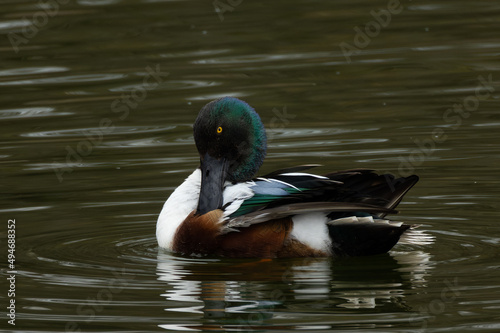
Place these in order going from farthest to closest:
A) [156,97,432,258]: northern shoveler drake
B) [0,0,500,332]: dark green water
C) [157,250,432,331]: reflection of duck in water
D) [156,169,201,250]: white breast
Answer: [156,169,201,250]: white breast
[156,97,432,258]: northern shoveler drake
[0,0,500,332]: dark green water
[157,250,432,331]: reflection of duck in water

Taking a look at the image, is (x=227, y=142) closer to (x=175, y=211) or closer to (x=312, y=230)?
(x=175, y=211)

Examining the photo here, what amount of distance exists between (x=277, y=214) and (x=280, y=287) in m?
0.52

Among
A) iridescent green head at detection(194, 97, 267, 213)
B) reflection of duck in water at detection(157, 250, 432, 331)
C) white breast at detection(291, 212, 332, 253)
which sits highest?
iridescent green head at detection(194, 97, 267, 213)

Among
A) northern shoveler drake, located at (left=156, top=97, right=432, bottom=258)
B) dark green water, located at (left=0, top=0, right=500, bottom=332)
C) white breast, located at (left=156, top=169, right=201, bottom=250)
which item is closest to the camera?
dark green water, located at (left=0, top=0, right=500, bottom=332)

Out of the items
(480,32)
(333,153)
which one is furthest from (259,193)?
(480,32)

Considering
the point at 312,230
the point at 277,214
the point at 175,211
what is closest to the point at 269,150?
the point at 175,211

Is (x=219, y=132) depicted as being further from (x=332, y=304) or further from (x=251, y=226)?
(x=332, y=304)

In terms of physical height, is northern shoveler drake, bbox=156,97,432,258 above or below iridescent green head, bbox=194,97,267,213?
below

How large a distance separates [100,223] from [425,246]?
2.51 metres

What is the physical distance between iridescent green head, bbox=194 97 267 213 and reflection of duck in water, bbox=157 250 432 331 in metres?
0.65

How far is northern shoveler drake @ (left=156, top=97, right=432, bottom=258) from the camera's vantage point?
23.2 ft

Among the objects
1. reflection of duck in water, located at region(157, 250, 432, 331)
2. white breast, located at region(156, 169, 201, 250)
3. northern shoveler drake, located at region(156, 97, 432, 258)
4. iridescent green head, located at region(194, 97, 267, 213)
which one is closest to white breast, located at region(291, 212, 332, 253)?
northern shoveler drake, located at region(156, 97, 432, 258)

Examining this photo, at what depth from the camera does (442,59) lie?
45.4 feet

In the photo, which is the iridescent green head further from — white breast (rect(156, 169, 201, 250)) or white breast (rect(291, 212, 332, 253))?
white breast (rect(291, 212, 332, 253))
